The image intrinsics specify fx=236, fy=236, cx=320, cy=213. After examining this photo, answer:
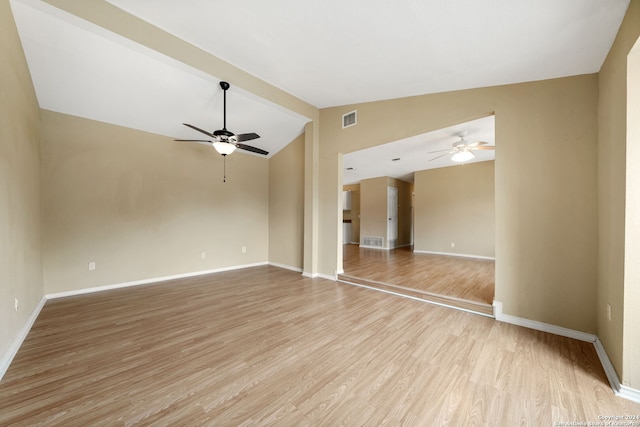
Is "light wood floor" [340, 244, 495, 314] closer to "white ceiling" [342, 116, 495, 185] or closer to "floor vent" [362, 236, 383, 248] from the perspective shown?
"floor vent" [362, 236, 383, 248]

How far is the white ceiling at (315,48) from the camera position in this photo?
1.94 m

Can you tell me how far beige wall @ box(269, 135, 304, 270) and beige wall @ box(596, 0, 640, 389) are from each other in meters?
4.45

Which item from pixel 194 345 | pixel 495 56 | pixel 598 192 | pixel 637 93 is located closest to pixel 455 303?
pixel 598 192

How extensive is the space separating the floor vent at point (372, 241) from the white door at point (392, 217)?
12.2 inches

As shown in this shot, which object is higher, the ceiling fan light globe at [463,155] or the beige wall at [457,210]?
the ceiling fan light globe at [463,155]

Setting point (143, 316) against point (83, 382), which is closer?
point (83, 382)

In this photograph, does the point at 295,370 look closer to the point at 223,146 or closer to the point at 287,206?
the point at 223,146

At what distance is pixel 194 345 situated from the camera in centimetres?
230

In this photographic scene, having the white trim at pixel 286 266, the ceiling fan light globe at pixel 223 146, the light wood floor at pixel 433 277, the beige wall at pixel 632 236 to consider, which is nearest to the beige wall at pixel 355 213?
the light wood floor at pixel 433 277

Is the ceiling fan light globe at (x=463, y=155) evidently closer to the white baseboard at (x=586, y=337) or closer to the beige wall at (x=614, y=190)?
the beige wall at (x=614, y=190)

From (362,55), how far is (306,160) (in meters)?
2.55

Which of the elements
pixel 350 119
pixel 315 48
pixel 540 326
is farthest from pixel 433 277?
pixel 315 48

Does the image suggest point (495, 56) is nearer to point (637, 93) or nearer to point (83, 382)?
point (637, 93)

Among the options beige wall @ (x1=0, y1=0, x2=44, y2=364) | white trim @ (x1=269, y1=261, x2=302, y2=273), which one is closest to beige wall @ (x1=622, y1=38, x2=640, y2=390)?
white trim @ (x1=269, y1=261, x2=302, y2=273)
